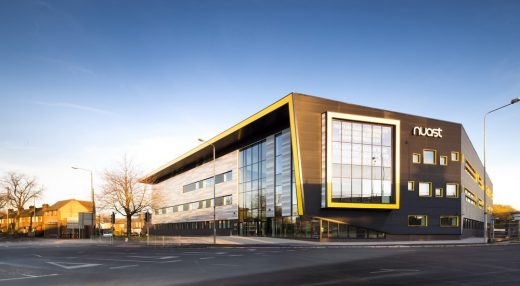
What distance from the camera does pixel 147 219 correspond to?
4144 centimetres

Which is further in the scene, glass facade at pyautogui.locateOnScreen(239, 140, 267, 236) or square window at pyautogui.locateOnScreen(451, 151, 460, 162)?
glass facade at pyautogui.locateOnScreen(239, 140, 267, 236)

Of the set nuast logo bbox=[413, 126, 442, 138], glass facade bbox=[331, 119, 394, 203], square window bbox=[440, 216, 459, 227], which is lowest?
square window bbox=[440, 216, 459, 227]

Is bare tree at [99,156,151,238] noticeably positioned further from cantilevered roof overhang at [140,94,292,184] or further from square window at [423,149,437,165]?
square window at [423,149,437,165]

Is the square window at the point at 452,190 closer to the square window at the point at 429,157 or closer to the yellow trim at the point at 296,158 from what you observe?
the square window at the point at 429,157

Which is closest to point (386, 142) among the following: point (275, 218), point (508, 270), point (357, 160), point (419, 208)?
point (357, 160)

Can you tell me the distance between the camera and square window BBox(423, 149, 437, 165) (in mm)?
48500

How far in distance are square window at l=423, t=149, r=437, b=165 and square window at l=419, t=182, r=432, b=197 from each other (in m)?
2.47

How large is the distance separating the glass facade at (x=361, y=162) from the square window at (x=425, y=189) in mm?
4410

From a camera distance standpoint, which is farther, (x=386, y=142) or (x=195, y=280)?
(x=386, y=142)

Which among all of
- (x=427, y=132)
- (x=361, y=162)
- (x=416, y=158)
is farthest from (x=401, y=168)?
(x=427, y=132)

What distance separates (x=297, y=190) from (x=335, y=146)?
6081 millimetres

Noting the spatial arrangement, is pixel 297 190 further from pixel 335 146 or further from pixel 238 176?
pixel 238 176

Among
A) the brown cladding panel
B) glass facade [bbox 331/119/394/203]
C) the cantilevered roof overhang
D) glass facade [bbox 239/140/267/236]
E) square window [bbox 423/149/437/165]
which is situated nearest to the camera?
the brown cladding panel

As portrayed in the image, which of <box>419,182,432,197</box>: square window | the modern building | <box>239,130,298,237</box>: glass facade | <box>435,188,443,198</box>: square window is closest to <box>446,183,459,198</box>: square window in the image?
the modern building
